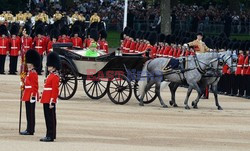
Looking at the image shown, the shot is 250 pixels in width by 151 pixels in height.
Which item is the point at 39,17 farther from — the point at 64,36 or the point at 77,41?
the point at 77,41

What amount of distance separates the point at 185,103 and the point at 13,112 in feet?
14.4

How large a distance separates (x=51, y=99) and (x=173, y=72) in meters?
8.02

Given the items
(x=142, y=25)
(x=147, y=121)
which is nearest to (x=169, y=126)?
(x=147, y=121)

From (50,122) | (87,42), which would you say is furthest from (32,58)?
(87,42)

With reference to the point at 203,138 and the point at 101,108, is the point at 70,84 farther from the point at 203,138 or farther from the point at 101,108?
the point at 203,138

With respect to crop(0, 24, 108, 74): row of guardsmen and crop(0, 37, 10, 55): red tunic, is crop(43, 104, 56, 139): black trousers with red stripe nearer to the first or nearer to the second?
crop(0, 24, 108, 74): row of guardsmen

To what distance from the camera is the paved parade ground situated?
20594 millimetres

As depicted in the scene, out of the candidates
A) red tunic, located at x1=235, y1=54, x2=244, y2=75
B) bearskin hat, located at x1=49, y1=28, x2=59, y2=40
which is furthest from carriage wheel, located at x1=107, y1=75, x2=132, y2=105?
bearskin hat, located at x1=49, y1=28, x2=59, y2=40

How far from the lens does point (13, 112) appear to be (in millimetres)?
25547

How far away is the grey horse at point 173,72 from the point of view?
2839 cm

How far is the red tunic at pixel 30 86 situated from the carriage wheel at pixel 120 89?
21.1 feet

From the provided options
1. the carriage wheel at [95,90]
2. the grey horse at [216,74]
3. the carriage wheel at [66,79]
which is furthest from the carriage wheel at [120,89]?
the grey horse at [216,74]

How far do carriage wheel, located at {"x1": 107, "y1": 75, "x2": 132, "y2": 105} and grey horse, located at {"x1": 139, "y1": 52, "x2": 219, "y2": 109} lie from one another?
1.32 feet

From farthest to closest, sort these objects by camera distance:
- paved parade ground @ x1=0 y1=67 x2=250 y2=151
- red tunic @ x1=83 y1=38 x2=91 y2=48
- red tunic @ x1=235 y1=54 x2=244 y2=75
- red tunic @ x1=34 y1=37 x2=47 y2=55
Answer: red tunic @ x1=34 y1=37 x2=47 y2=55, red tunic @ x1=83 y1=38 x2=91 y2=48, red tunic @ x1=235 y1=54 x2=244 y2=75, paved parade ground @ x1=0 y1=67 x2=250 y2=151
